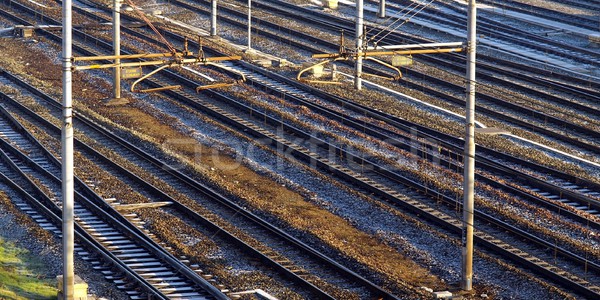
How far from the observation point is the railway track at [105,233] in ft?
67.0

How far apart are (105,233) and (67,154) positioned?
6.28 meters

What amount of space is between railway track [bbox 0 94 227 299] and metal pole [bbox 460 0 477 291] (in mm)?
4331

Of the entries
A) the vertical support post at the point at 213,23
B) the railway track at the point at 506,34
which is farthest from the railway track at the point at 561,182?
the vertical support post at the point at 213,23

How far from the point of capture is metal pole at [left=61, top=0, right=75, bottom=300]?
1702 cm

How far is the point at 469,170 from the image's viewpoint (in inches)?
803

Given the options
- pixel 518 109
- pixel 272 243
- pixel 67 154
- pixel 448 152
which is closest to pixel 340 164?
pixel 448 152

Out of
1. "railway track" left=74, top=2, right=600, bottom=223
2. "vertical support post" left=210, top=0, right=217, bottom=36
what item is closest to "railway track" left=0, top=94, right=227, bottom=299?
"railway track" left=74, top=2, right=600, bottom=223

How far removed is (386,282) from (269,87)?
57.7ft

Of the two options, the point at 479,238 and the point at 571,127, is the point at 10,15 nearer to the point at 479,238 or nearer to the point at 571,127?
the point at 571,127

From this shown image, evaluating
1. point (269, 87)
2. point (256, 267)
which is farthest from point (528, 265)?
point (269, 87)

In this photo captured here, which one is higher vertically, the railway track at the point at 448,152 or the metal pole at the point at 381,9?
the railway track at the point at 448,152

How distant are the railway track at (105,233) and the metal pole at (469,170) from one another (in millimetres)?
4331

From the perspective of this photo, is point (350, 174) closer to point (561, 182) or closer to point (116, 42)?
point (561, 182)

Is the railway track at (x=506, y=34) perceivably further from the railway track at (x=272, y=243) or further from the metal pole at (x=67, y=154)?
the metal pole at (x=67, y=154)
